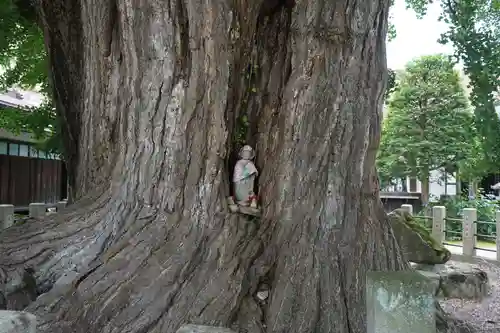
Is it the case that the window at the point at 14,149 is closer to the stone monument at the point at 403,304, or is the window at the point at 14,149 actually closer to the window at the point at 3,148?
the window at the point at 3,148

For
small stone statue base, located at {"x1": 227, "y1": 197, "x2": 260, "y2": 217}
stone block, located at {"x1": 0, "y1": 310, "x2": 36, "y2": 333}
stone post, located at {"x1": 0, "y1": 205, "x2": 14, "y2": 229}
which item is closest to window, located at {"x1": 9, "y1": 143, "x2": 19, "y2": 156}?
stone post, located at {"x1": 0, "y1": 205, "x2": 14, "y2": 229}

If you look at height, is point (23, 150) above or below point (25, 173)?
above

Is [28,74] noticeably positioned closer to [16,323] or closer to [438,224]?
[16,323]

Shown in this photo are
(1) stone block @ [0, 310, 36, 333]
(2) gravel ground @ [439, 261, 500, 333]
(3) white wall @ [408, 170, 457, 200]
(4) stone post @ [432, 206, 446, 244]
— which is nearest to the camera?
(1) stone block @ [0, 310, 36, 333]

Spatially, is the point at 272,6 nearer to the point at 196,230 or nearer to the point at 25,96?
the point at 196,230

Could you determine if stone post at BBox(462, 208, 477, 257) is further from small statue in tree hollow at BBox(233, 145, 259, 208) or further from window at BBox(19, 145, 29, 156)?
window at BBox(19, 145, 29, 156)

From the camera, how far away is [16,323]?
185 centimetres

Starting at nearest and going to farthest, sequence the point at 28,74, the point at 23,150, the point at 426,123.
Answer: the point at 28,74, the point at 23,150, the point at 426,123

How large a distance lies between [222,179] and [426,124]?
11921 millimetres

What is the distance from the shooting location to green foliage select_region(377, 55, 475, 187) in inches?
555

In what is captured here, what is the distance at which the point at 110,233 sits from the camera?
3844mm

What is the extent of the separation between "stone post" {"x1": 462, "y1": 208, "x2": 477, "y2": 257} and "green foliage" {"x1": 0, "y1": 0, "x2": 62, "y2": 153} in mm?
7233

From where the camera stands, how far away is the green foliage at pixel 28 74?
23.3ft

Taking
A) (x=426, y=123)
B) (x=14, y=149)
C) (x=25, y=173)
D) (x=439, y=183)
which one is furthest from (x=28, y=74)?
(x=439, y=183)
